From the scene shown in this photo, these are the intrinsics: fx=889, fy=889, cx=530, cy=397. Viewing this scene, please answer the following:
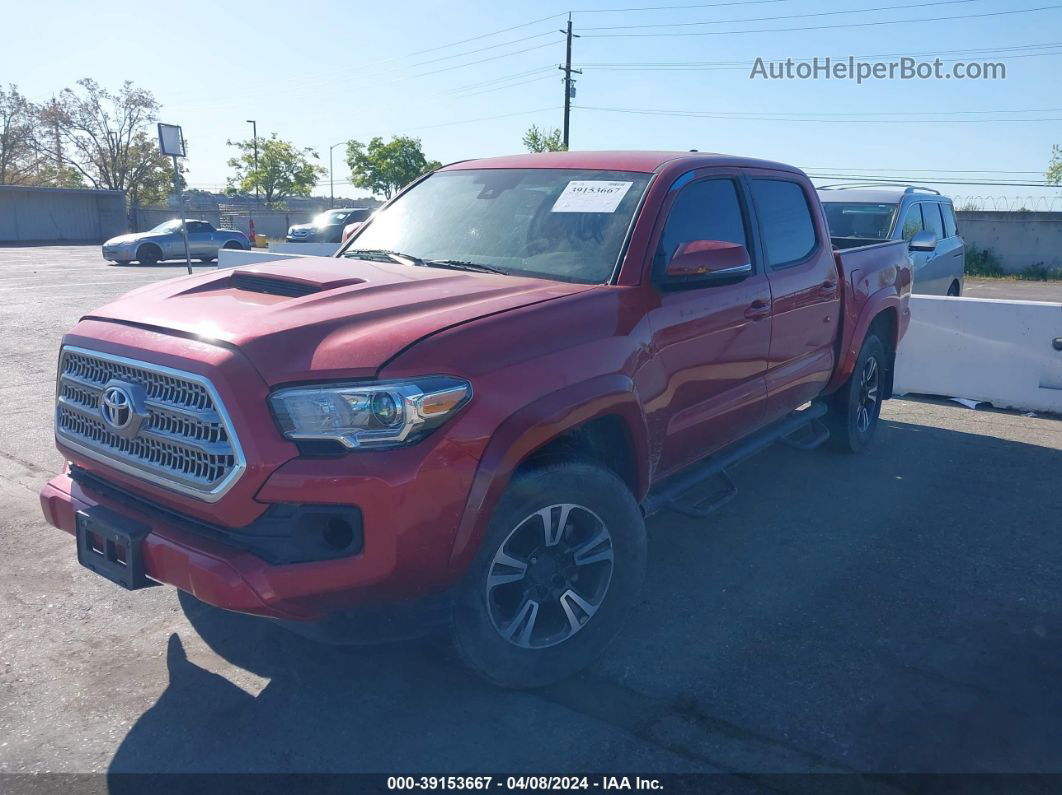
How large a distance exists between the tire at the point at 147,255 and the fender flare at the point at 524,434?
24.9 metres

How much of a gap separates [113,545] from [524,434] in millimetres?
1448

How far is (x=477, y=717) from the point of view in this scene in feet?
10.3

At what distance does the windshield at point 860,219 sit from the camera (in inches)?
391

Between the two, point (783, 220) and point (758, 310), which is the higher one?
point (783, 220)

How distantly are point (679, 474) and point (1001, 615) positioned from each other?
5.11ft

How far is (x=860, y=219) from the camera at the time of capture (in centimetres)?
1013

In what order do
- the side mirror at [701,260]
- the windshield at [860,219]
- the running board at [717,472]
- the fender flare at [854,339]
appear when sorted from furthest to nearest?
1. the windshield at [860,219]
2. the fender flare at [854,339]
3. the running board at [717,472]
4. the side mirror at [701,260]

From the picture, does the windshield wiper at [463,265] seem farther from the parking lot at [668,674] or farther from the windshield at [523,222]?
the parking lot at [668,674]

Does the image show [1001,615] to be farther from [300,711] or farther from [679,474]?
[300,711]

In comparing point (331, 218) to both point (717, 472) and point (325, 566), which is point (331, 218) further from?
point (325, 566)

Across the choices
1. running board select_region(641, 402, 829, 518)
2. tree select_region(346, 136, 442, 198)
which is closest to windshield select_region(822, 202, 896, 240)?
running board select_region(641, 402, 829, 518)

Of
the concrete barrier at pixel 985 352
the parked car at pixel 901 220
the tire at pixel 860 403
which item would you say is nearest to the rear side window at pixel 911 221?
the parked car at pixel 901 220

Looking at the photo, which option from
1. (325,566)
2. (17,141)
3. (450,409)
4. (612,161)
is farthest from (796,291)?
(17,141)

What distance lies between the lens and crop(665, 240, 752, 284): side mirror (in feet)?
12.1
